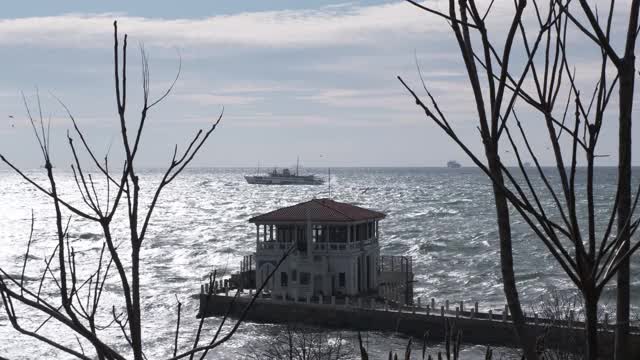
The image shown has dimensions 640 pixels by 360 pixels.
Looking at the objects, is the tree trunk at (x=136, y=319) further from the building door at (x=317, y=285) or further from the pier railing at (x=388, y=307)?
the building door at (x=317, y=285)

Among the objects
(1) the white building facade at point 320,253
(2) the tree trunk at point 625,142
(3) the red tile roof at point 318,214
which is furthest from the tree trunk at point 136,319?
(3) the red tile roof at point 318,214

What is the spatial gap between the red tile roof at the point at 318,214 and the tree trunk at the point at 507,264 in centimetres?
3647

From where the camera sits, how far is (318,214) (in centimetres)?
4122

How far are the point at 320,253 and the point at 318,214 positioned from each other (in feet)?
6.70

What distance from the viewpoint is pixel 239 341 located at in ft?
129

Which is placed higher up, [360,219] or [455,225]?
[360,219]

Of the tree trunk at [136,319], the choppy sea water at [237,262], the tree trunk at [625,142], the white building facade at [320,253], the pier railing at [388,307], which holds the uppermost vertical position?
the tree trunk at [625,142]

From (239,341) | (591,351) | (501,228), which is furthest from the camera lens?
(239,341)

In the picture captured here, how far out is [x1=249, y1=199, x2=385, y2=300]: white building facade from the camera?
40500 millimetres

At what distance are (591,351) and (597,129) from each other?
845mm

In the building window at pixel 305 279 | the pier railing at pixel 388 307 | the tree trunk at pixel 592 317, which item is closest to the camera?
the tree trunk at pixel 592 317

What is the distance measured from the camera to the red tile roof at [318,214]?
40.8m

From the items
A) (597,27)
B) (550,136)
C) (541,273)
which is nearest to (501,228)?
(550,136)

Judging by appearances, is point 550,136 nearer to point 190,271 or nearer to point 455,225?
point 190,271
